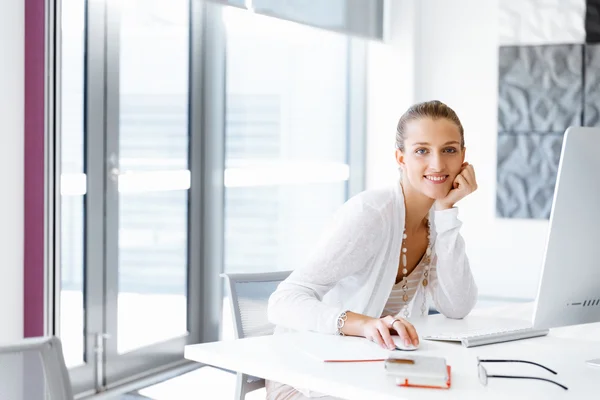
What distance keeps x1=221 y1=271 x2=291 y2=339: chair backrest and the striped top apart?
0.35 m

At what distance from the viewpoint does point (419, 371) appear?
1535mm

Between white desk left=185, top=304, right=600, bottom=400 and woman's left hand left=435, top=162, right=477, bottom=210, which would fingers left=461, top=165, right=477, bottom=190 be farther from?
white desk left=185, top=304, right=600, bottom=400

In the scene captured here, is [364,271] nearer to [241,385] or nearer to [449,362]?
[241,385]

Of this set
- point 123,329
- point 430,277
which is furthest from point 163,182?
point 430,277

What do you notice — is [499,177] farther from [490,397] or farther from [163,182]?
[490,397]

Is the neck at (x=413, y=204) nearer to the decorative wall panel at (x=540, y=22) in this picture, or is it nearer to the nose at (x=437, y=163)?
the nose at (x=437, y=163)

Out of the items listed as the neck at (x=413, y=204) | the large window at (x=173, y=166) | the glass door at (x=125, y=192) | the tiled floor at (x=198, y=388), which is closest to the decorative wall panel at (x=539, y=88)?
the large window at (x=173, y=166)

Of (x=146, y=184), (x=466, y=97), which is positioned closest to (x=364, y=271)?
(x=146, y=184)

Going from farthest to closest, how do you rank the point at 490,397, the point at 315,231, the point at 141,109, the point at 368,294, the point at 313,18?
the point at 315,231, the point at 313,18, the point at 141,109, the point at 368,294, the point at 490,397

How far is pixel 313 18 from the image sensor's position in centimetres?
525

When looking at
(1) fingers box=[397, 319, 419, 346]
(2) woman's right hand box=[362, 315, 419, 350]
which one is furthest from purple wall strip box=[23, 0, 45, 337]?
(1) fingers box=[397, 319, 419, 346]

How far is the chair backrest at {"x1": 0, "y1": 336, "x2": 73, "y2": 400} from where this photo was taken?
1.32 metres

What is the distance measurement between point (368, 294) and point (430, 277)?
27cm

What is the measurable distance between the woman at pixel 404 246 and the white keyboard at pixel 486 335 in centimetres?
28
